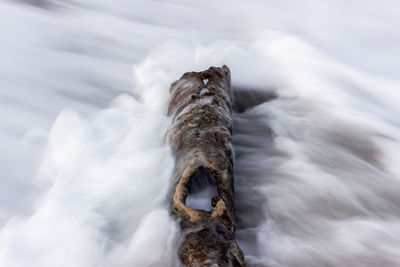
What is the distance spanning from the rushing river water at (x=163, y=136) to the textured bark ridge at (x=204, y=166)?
20 cm

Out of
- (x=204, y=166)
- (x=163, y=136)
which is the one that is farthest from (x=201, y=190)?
(x=163, y=136)

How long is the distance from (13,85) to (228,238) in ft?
15.1

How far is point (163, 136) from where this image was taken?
3.64 m

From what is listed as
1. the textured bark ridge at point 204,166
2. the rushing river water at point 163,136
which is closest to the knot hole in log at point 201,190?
the textured bark ridge at point 204,166

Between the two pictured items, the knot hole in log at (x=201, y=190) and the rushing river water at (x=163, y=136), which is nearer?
the knot hole in log at (x=201, y=190)

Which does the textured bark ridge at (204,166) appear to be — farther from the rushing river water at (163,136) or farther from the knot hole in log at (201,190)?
the rushing river water at (163,136)

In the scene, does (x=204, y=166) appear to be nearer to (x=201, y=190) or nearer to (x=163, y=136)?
(x=201, y=190)

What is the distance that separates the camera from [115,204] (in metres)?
3.10

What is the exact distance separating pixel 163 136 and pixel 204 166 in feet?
3.37

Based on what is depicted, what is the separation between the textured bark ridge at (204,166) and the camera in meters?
2.26

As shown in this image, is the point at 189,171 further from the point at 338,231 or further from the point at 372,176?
the point at 372,176

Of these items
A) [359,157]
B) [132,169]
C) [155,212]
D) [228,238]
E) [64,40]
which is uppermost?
[64,40]

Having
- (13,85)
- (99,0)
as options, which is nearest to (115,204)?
(13,85)

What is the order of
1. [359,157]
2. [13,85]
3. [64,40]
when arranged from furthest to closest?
[64,40] < [13,85] < [359,157]
